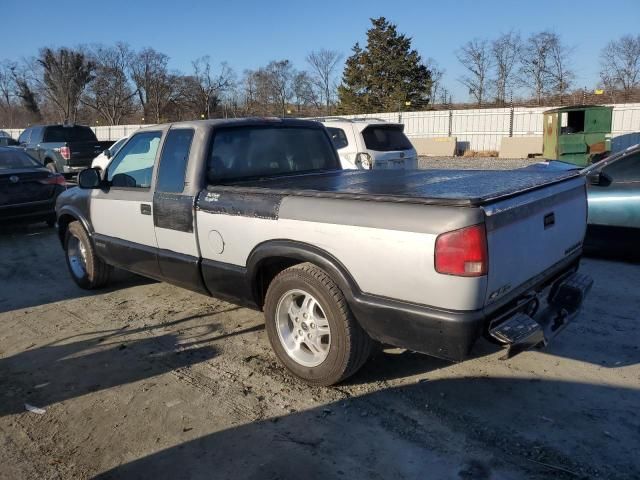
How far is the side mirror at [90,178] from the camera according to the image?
5.04 meters

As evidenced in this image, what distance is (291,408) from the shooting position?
10.7 feet

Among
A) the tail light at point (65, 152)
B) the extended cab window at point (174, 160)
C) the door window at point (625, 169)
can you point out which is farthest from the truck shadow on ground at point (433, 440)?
the tail light at point (65, 152)

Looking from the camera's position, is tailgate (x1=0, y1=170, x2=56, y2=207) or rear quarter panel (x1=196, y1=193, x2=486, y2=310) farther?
tailgate (x1=0, y1=170, x2=56, y2=207)

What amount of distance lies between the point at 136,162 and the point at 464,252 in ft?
11.4

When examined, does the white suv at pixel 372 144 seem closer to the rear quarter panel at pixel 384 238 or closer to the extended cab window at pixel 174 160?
the extended cab window at pixel 174 160

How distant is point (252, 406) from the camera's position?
3295 mm

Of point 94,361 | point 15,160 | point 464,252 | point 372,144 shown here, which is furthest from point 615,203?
point 15,160

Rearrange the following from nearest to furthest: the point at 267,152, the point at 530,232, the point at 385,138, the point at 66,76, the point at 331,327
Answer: the point at 530,232 < the point at 331,327 < the point at 267,152 < the point at 385,138 < the point at 66,76

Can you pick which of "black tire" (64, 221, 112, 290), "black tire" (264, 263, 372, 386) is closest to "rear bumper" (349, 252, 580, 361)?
"black tire" (264, 263, 372, 386)

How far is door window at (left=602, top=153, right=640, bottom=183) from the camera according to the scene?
238 inches

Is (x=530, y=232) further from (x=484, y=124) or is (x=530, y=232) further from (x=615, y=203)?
(x=484, y=124)

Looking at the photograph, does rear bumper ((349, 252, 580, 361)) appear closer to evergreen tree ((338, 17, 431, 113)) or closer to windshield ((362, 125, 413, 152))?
windshield ((362, 125, 413, 152))

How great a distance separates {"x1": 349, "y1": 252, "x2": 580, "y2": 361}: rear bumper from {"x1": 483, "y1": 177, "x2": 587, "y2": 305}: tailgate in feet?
0.32

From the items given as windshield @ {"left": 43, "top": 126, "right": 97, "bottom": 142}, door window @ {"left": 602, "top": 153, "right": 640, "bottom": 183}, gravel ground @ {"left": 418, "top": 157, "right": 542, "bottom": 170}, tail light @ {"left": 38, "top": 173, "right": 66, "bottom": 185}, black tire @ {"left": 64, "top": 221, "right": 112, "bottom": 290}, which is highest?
windshield @ {"left": 43, "top": 126, "right": 97, "bottom": 142}
